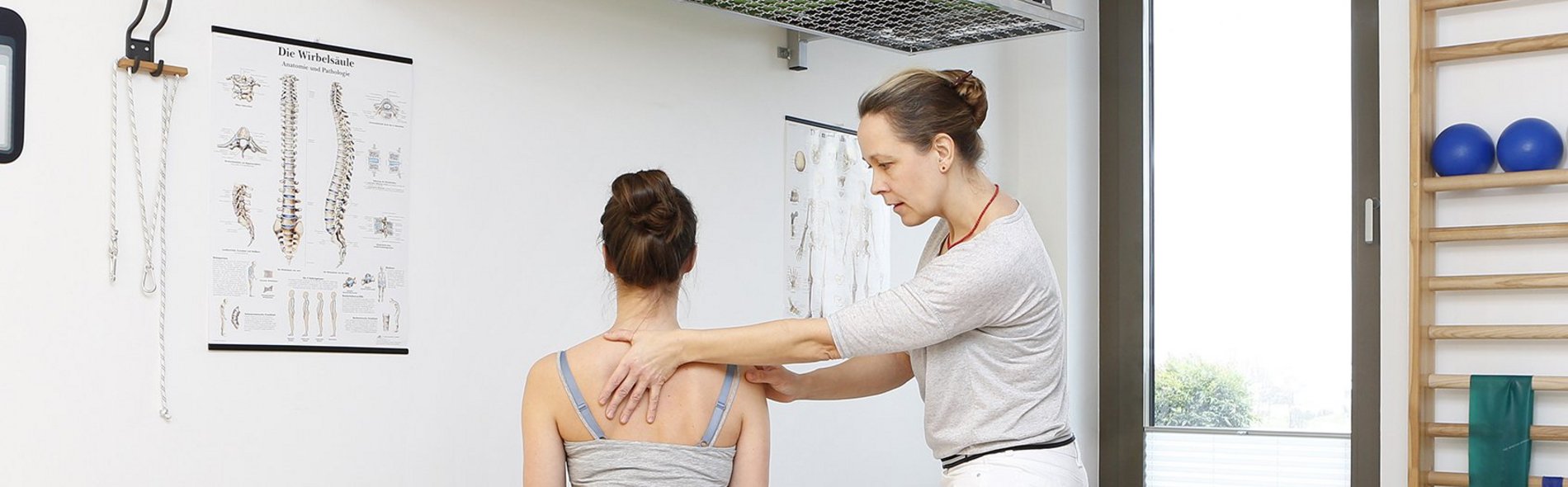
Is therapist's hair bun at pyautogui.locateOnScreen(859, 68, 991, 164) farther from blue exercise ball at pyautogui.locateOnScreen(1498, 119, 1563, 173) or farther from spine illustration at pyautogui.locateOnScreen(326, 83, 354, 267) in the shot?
blue exercise ball at pyautogui.locateOnScreen(1498, 119, 1563, 173)

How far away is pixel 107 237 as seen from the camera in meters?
2.22

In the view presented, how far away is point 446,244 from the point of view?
2.68m

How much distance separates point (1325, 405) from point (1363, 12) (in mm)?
1027

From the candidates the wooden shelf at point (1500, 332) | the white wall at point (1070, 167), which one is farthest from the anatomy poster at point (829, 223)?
the wooden shelf at point (1500, 332)

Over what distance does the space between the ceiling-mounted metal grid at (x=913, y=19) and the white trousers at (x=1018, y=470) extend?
115 centimetres

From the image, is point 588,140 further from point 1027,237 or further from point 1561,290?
point 1561,290

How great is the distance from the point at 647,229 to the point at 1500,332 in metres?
2.18

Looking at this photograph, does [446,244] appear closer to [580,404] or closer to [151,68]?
[151,68]

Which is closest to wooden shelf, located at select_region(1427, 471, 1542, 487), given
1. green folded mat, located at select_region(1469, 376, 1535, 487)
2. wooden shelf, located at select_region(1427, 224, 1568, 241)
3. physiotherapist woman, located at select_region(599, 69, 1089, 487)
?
green folded mat, located at select_region(1469, 376, 1535, 487)

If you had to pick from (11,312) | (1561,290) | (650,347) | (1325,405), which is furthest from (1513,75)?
(11,312)

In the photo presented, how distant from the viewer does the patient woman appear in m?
1.92

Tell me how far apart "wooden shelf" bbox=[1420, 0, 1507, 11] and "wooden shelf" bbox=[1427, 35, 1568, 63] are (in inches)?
3.6

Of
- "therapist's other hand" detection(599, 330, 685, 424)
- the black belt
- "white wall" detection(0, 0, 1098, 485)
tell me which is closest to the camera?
"therapist's other hand" detection(599, 330, 685, 424)

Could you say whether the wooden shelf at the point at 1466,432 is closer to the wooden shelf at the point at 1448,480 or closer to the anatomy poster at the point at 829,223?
the wooden shelf at the point at 1448,480
